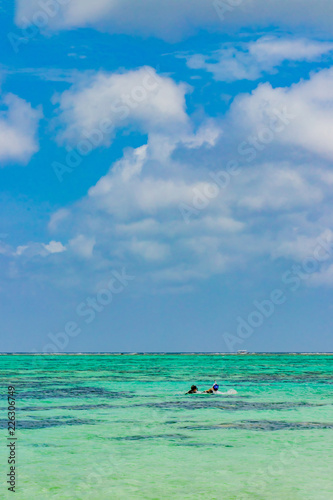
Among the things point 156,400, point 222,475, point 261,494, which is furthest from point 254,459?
point 156,400

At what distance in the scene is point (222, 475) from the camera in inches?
787

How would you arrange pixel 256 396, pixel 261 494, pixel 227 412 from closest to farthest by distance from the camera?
pixel 261 494 → pixel 227 412 → pixel 256 396

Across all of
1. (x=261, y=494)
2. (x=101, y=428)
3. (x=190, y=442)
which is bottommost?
(x=261, y=494)

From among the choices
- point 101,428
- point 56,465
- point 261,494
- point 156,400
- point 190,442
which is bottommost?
point 261,494

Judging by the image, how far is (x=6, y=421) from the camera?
31.8m

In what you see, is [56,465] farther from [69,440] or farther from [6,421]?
[6,421]

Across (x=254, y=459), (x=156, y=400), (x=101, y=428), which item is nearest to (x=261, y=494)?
(x=254, y=459)

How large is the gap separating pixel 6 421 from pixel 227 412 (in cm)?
1182

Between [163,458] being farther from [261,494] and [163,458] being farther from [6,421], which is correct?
[6,421]

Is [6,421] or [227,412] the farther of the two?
[227,412]

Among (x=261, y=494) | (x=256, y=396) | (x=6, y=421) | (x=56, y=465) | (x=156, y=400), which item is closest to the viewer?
(x=261, y=494)

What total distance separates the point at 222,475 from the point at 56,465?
226 inches

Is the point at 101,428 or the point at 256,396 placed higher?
the point at 256,396

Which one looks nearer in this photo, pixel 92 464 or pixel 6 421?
pixel 92 464
